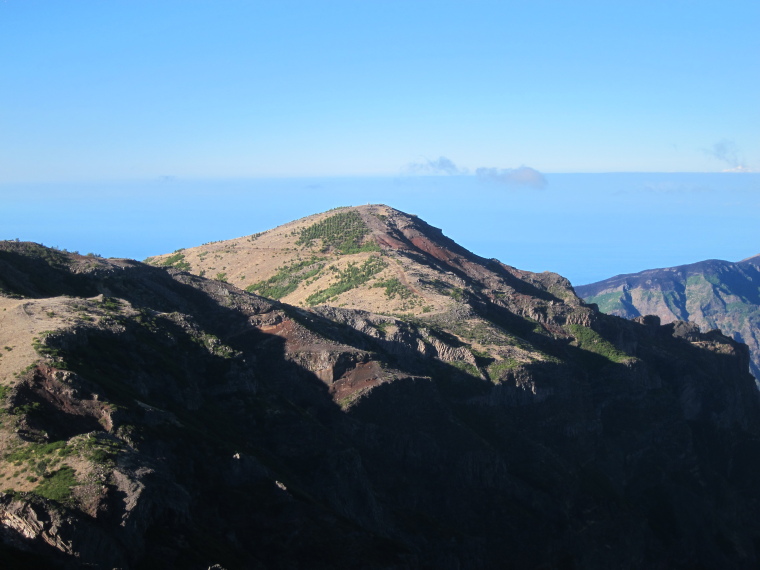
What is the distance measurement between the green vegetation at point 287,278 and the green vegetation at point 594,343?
1144 inches

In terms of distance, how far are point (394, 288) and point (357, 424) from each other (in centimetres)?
3365

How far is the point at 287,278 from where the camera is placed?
360ft

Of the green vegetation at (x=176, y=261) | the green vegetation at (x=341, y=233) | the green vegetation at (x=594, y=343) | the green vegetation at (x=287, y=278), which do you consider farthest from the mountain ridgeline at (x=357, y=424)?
the green vegetation at (x=176, y=261)

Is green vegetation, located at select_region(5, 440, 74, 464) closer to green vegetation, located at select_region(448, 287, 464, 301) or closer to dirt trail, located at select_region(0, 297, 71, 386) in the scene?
dirt trail, located at select_region(0, 297, 71, 386)

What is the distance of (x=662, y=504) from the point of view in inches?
3164

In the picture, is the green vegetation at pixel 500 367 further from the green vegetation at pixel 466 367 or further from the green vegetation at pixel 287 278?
the green vegetation at pixel 287 278

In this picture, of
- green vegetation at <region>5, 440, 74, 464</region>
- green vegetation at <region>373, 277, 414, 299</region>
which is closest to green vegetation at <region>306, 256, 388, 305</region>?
green vegetation at <region>373, 277, 414, 299</region>

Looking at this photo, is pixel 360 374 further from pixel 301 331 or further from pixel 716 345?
pixel 716 345

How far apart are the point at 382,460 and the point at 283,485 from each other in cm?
1648

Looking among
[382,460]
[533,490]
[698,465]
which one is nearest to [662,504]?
[698,465]

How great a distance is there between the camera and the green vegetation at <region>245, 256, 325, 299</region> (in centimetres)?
10700

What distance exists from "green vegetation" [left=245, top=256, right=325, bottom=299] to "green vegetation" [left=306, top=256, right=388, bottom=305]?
4396mm

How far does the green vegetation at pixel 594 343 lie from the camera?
92.1m

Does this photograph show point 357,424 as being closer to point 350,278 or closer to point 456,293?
point 456,293
